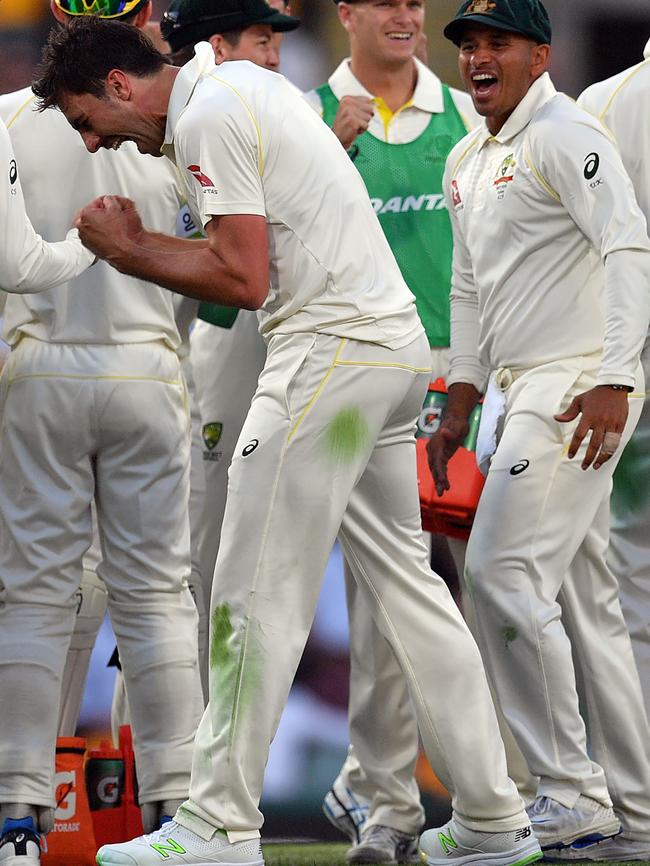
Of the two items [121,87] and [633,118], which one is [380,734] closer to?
[633,118]

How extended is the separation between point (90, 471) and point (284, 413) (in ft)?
3.10

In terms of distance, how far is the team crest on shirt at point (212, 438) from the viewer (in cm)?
527

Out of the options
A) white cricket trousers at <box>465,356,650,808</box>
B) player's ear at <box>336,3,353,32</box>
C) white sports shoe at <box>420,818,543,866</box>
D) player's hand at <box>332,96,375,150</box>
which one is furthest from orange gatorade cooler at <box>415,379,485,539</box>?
player's ear at <box>336,3,353,32</box>

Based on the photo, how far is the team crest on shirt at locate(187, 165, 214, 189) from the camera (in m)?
3.42

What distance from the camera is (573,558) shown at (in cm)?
431

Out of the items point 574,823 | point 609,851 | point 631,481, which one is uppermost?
point 631,481

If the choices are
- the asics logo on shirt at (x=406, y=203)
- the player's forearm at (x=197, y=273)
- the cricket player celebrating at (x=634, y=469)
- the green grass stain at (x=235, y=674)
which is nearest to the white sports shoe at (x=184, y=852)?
the green grass stain at (x=235, y=674)

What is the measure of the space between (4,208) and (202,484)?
1815 mm

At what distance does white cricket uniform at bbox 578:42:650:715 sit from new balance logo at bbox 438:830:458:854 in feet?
3.61

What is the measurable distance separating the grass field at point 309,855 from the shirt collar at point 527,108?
6.41ft

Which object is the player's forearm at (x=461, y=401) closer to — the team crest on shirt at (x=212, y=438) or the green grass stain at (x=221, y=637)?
the team crest on shirt at (x=212, y=438)

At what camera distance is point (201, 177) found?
343 cm

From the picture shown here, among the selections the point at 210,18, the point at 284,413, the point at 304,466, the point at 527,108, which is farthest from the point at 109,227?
the point at 210,18

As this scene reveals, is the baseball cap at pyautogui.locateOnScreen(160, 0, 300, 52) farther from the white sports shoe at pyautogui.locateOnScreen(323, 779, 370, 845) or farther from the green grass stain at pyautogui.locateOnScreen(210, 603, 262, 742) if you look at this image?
the white sports shoe at pyautogui.locateOnScreen(323, 779, 370, 845)
